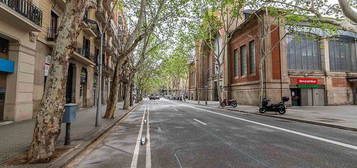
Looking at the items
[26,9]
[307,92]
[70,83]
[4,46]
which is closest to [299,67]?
[307,92]

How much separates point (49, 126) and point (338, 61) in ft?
118

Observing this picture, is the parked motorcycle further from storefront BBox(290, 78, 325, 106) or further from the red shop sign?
the red shop sign

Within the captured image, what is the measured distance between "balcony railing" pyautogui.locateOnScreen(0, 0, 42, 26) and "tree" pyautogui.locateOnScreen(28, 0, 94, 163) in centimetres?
656

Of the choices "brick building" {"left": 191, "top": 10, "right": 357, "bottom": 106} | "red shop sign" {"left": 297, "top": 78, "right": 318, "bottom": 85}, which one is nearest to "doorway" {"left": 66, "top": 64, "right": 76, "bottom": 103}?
"brick building" {"left": 191, "top": 10, "right": 357, "bottom": 106}

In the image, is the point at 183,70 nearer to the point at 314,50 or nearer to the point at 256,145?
the point at 314,50

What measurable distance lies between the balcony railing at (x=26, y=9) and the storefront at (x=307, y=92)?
90.8 ft

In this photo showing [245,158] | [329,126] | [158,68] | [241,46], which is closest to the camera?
[245,158]

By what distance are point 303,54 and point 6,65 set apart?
31.7 metres

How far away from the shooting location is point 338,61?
90.3 ft

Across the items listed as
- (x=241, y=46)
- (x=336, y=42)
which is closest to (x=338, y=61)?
(x=336, y=42)

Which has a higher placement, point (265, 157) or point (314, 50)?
point (314, 50)

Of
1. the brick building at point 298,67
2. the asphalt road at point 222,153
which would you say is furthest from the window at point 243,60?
the asphalt road at point 222,153

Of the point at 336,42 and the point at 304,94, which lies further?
the point at 336,42

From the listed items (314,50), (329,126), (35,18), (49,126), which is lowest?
(329,126)
